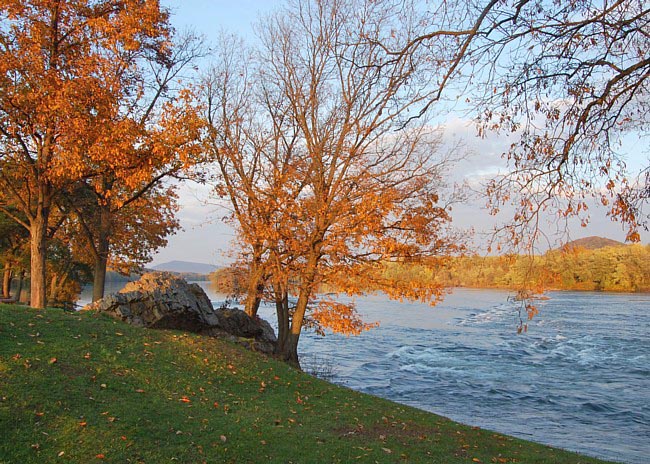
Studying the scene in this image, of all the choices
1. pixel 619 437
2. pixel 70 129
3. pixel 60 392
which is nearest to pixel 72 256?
pixel 70 129

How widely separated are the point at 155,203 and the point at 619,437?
18.7 metres

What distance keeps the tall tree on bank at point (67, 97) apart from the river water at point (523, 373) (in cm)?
1037

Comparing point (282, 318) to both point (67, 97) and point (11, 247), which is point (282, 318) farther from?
point (11, 247)

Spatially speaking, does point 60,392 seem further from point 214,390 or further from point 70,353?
point 214,390

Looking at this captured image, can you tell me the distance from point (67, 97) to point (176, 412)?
8303mm

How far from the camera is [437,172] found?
1645 centimetres

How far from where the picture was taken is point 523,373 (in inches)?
826

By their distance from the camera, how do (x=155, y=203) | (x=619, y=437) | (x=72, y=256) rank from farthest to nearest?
(x=72, y=256)
(x=155, y=203)
(x=619, y=437)

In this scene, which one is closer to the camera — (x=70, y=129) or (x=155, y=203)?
(x=70, y=129)

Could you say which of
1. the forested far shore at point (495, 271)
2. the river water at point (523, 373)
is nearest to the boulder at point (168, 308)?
the forested far shore at point (495, 271)

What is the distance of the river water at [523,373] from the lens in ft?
45.7

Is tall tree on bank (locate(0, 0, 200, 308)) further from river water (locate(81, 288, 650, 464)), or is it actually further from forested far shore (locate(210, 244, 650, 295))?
river water (locate(81, 288, 650, 464))

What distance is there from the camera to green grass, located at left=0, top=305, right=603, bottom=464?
255 inches

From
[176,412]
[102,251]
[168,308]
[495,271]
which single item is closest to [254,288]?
[168,308]
